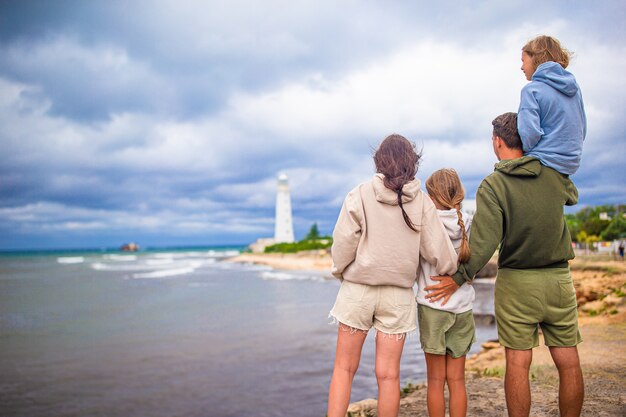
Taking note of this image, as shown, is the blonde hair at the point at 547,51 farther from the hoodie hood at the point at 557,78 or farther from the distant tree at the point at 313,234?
the distant tree at the point at 313,234

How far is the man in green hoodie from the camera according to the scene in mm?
2600

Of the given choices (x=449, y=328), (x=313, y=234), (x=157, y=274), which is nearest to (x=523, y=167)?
(x=449, y=328)

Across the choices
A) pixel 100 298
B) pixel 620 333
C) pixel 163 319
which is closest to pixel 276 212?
pixel 100 298

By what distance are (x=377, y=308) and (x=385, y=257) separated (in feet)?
1.04

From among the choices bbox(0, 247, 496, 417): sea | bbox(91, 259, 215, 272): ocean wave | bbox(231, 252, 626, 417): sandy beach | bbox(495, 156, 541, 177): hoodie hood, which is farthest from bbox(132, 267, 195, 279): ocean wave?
bbox(495, 156, 541, 177): hoodie hood

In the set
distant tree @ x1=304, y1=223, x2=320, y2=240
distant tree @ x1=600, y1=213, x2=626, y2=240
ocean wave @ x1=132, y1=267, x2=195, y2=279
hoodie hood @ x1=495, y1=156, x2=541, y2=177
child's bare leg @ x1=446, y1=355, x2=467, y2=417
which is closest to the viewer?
hoodie hood @ x1=495, y1=156, x2=541, y2=177

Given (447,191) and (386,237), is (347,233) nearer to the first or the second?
(386,237)

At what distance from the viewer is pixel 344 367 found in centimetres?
281

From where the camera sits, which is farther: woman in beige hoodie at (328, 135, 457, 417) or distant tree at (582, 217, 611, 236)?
distant tree at (582, 217, 611, 236)

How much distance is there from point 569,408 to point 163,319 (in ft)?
36.9

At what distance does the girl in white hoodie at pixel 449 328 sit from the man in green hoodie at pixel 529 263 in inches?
7.3

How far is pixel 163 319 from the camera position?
12.3 metres

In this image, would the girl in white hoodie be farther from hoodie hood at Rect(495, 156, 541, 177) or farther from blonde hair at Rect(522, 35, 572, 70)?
blonde hair at Rect(522, 35, 572, 70)

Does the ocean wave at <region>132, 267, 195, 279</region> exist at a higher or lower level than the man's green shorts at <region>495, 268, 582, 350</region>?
lower
